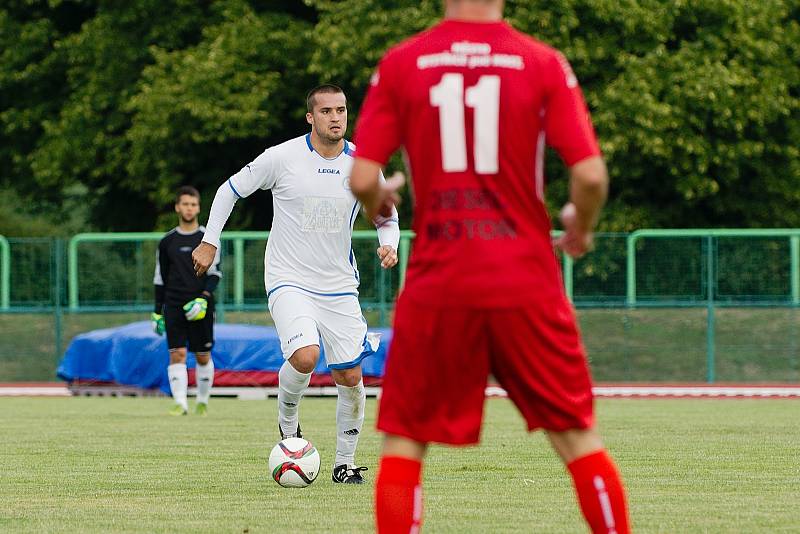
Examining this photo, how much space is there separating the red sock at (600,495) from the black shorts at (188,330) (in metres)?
12.2

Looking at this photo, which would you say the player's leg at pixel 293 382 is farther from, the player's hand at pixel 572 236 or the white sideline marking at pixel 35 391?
the white sideline marking at pixel 35 391

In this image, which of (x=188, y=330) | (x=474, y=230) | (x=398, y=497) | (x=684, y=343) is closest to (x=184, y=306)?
(x=188, y=330)

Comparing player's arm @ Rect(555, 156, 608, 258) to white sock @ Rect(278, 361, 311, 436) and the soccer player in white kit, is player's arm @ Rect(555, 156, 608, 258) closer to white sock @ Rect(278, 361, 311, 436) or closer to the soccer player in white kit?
the soccer player in white kit

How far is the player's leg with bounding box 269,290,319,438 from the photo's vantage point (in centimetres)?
938

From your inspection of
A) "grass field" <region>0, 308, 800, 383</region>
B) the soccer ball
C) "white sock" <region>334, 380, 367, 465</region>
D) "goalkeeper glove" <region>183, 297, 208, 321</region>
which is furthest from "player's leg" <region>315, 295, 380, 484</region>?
"grass field" <region>0, 308, 800, 383</region>

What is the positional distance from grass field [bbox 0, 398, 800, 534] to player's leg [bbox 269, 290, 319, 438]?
1.51 feet

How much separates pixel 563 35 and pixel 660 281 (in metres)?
6.32

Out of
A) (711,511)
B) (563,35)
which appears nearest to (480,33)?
(711,511)

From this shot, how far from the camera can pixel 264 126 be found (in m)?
31.9

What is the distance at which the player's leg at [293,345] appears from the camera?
9.38 metres

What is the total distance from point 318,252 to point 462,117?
4.63 metres

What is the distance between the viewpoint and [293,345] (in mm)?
9383

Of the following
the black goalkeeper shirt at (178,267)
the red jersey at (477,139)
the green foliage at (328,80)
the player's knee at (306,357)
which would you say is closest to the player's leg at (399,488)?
the red jersey at (477,139)

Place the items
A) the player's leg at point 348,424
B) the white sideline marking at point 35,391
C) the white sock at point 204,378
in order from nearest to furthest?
the player's leg at point 348,424 → the white sock at point 204,378 → the white sideline marking at point 35,391
